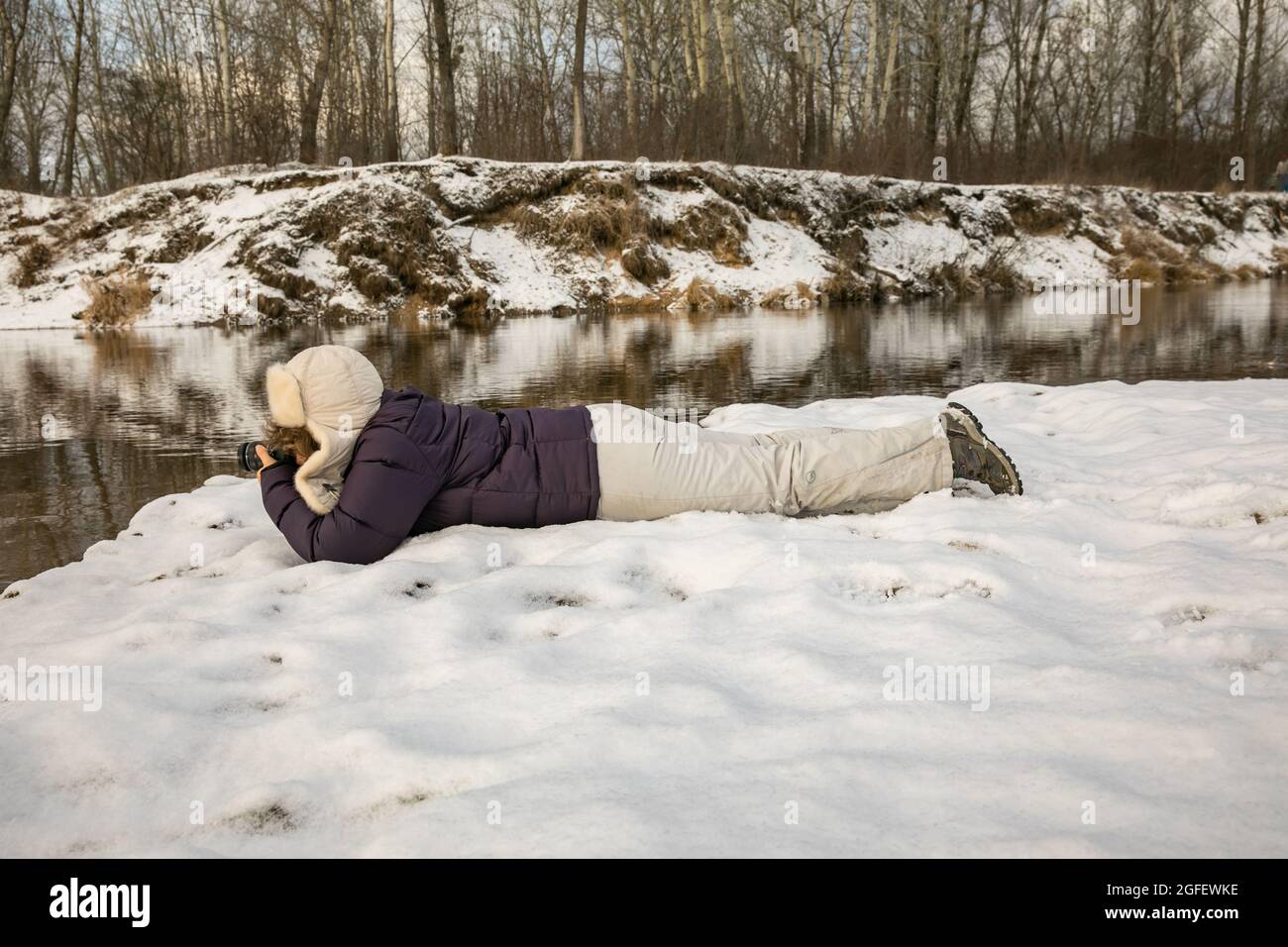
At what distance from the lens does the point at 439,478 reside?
3.20 m

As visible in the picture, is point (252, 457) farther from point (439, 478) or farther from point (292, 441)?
point (439, 478)

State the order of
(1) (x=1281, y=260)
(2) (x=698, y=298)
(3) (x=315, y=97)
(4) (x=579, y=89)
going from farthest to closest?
(1) (x=1281, y=260) < (4) (x=579, y=89) < (3) (x=315, y=97) < (2) (x=698, y=298)

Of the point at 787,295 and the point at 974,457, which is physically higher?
the point at 787,295

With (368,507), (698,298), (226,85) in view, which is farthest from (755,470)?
(226,85)

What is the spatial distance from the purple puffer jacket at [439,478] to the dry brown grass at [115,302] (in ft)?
46.8

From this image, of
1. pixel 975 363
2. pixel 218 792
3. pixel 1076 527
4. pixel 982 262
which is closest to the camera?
pixel 218 792

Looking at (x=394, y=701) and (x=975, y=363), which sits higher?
(x=975, y=363)

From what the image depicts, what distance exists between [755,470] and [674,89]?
24938 mm
